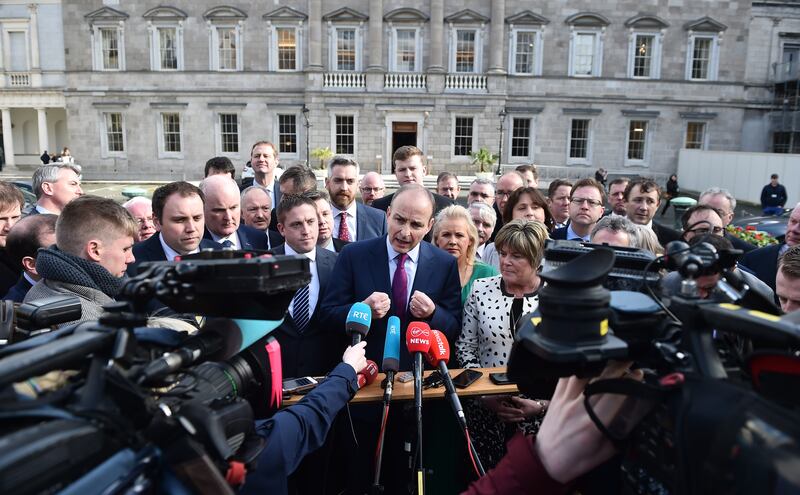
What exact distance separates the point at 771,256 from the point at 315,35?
27.2m

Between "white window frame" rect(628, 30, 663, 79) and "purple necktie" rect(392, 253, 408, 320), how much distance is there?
29.6 m

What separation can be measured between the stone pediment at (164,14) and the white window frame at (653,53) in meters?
23.4

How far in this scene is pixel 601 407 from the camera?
131 centimetres

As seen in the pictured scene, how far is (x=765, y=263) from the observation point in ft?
17.3

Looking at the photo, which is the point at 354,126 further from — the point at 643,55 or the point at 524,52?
the point at 643,55

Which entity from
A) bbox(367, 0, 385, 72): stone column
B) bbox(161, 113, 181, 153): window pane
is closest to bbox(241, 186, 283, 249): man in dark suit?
bbox(367, 0, 385, 72): stone column

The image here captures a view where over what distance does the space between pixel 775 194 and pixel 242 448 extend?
20.2 m

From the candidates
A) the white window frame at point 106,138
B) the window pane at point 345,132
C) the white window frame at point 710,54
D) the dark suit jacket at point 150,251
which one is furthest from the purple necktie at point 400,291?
the white window frame at point 710,54

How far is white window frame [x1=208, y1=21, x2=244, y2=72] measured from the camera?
2911 centimetres

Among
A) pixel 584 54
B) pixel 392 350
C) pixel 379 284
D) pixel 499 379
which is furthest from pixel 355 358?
pixel 584 54

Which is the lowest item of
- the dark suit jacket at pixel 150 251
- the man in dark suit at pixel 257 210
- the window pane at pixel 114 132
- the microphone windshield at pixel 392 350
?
the microphone windshield at pixel 392 350

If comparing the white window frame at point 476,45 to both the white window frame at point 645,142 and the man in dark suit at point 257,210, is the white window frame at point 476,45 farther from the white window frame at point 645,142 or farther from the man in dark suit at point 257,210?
the man in dark suit at point 257,210

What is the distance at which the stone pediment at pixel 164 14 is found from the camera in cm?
2889

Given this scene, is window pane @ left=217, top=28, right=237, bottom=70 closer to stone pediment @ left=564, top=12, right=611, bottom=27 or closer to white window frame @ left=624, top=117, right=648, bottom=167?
stone pediment @ left=564, top=12, right=611, bottom=27
